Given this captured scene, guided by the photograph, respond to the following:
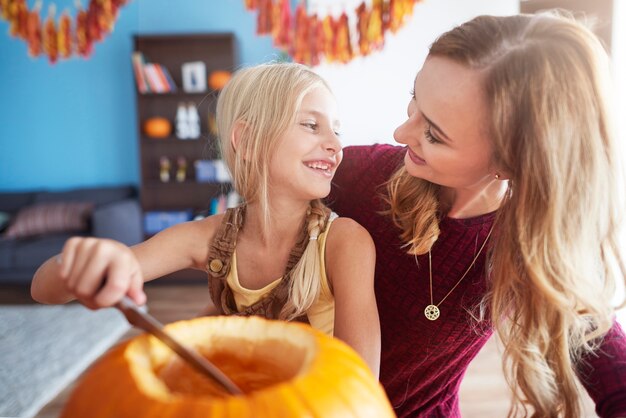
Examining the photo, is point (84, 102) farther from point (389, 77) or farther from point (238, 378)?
point (238, 378)

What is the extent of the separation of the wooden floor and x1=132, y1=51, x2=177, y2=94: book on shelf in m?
1.71

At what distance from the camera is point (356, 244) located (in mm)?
914

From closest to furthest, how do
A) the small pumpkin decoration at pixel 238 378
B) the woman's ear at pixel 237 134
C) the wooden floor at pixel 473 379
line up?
1. the small pumpkin decoration at pixel 238 378
2. the woman's ear at pixel 237 134
3. the wooden floor at pixel 473 379

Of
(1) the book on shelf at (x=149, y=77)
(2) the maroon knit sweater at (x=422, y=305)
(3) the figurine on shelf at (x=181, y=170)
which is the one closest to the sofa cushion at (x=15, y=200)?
(3) the figurine on shelf at (x=181, y=170)

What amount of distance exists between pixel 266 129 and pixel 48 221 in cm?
348

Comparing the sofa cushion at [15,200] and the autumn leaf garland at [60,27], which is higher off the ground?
the autumn leaf garland at [60,27]

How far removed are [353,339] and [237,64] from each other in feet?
11.8

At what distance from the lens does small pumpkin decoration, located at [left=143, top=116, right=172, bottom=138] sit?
395 centimetres

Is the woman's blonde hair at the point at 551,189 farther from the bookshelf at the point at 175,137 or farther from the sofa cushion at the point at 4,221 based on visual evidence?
the sofa cushion at the point at 4,221

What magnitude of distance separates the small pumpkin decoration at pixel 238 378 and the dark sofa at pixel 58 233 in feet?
11.3

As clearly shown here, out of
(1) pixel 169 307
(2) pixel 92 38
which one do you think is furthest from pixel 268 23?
(1) pixel 169 307

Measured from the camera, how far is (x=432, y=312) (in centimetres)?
92

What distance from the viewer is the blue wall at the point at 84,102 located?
13.6 ft

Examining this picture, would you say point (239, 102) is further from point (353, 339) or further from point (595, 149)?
point (595, 149)
